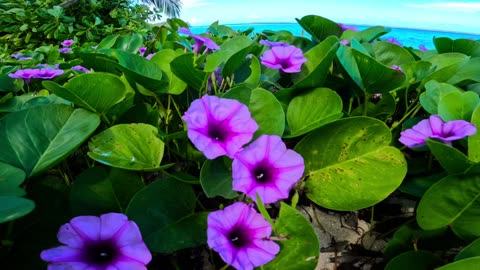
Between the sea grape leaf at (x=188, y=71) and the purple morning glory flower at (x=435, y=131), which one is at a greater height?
the sea grape leaf at (x=188, y=71)

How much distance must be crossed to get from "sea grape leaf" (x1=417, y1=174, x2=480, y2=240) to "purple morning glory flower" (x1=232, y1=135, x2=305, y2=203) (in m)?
0.23

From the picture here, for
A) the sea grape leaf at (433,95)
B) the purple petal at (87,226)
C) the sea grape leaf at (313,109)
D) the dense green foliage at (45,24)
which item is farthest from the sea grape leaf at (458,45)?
the dense green foliage at (45,24)

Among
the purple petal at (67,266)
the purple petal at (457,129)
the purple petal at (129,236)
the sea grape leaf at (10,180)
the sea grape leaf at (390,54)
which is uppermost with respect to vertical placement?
the sea grape leaf at (390,54)

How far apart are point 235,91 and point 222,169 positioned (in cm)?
14

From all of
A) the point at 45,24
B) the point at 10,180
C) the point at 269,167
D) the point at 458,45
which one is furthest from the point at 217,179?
the point at 45,24

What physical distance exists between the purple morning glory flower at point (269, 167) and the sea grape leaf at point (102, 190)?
0.65 feet

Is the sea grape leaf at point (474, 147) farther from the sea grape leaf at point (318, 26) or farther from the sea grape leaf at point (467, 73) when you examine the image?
the sea grape leaf at point (318, 26)

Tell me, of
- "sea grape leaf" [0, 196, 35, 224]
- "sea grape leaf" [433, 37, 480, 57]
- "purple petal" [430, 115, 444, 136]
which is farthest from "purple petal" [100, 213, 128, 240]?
"sea grape leaf" [433, 37, 480, 57]

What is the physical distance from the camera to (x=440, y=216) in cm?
66

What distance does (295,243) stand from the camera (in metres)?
0.58

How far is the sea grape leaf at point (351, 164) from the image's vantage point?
0.66m

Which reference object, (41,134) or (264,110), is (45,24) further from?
(264,110)

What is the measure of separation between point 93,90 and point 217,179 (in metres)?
0.27

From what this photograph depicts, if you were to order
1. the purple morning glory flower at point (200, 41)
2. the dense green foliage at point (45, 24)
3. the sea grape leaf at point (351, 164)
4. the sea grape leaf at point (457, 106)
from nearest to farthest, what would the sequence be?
the sea grape leaf at point (351, 164) → the sea grape leaf at point (457, 106) → the purple morning glory flower at point (200, 41) → the dense green foliage at point (45, 24)
